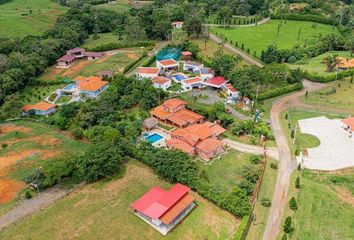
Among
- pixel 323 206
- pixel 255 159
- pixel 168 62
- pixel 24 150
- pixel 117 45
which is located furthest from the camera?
pixel 117 45

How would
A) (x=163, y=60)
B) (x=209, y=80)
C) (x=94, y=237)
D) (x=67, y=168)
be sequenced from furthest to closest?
(x=163, y=60) → (x=209, y=80) → (x=67, y=168) → (x=94, y=237)

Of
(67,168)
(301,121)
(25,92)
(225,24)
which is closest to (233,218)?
(67,168)

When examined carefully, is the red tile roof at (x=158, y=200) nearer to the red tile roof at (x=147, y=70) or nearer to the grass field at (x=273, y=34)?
the red tile roof at (x=147, y=70)

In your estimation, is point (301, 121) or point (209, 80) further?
point (209, 80)

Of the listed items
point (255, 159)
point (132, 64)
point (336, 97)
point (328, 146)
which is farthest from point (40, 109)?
point (336, 97)

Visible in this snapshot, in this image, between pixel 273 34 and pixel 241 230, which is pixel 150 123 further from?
pixel 273 34

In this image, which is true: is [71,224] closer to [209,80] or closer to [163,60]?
[209,80]

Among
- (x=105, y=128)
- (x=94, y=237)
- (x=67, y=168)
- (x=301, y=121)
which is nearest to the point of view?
(x=94, y=237)
